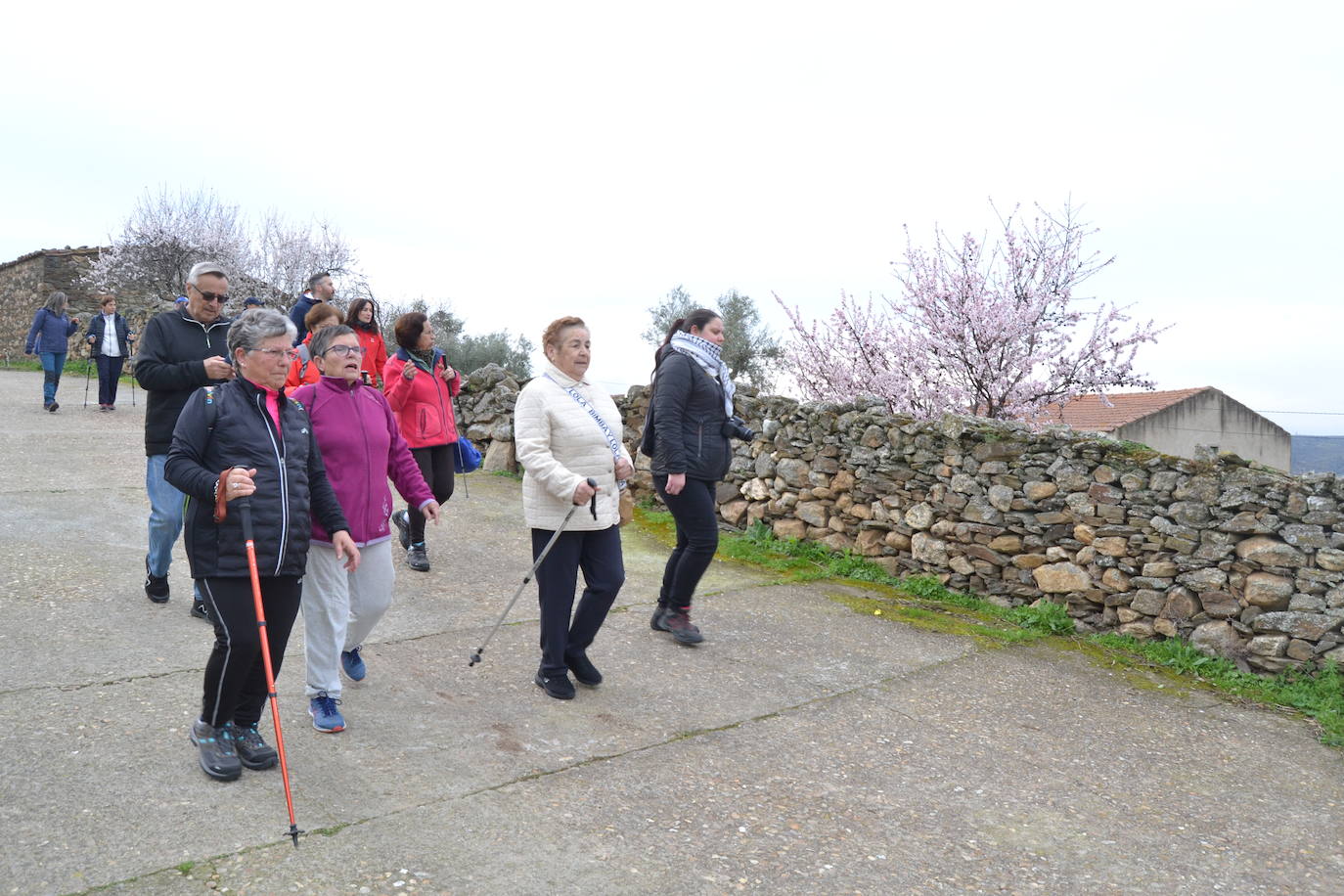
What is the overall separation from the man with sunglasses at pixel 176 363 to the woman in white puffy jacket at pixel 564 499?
1.57m

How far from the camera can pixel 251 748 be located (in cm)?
359

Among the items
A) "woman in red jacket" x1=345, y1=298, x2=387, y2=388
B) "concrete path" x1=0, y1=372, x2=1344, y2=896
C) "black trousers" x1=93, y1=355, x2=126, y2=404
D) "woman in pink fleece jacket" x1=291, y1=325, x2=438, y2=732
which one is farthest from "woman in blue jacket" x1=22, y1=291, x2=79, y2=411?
"woman in pink fleece jacket" x1=291, y1=325, x2=438, y2=732

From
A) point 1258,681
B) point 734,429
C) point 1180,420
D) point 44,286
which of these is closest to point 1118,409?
point 1180,420

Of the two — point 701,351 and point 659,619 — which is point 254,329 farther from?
point 659,619

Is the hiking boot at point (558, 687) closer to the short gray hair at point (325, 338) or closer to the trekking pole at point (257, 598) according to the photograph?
the trekking pole at point (257, 598)

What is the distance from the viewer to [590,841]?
332cm

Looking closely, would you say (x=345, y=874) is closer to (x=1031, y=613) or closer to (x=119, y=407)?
(x=1031, y=613)

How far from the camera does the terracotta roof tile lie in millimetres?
23673

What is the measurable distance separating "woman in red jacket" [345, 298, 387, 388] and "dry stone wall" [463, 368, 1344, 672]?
3.56m

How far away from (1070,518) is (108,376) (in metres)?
12.5

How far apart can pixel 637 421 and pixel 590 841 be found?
7.05 m

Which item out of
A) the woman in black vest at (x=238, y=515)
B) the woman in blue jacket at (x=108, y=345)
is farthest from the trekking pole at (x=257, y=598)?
the woman in blue jacket at (x=108, y=345)

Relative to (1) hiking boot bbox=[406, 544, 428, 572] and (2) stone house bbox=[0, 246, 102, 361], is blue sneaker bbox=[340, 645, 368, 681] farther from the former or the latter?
(2) stone house bbox=[0, 246, 102, 361]

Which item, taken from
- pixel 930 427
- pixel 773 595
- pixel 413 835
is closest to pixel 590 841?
pixel 413 835
